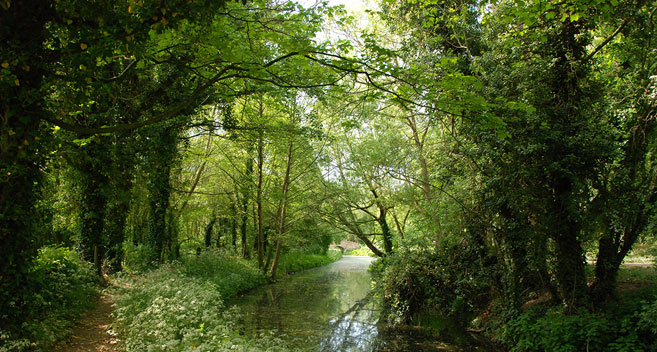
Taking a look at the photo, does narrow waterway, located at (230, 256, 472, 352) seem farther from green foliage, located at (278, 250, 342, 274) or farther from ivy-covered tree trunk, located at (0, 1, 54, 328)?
green foliage, located at (278, 250, 342, 274)

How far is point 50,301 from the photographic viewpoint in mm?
6105

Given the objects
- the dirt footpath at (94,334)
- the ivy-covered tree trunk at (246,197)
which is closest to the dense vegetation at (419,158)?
the dirt footpath at (94,334)

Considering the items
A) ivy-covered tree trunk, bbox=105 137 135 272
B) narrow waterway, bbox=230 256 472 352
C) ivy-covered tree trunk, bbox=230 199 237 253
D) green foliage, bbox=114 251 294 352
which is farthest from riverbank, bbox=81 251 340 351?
ivy-covered tree trunk, bbox=230 199 237 253

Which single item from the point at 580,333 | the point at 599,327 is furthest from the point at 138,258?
the point at 599,327

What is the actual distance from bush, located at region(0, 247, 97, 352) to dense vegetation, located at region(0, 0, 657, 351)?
0.04 metres

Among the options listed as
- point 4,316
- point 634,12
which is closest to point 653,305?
point 634,12

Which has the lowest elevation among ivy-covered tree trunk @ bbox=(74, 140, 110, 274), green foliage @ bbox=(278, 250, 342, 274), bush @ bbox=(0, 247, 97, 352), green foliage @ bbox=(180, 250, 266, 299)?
green foliage @ bbox=(278, 250, 342, 274)

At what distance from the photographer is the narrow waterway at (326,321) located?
8312mm

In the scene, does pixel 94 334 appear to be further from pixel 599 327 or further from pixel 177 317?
pixel 599 327

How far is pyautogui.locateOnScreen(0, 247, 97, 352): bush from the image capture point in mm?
4312

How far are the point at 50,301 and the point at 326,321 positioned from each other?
274 inches

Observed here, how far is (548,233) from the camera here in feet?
23.5

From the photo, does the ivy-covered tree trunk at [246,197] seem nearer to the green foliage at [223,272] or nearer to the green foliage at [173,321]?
the green foliage at [223,272]

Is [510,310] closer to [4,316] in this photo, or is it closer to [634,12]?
[634,12]
